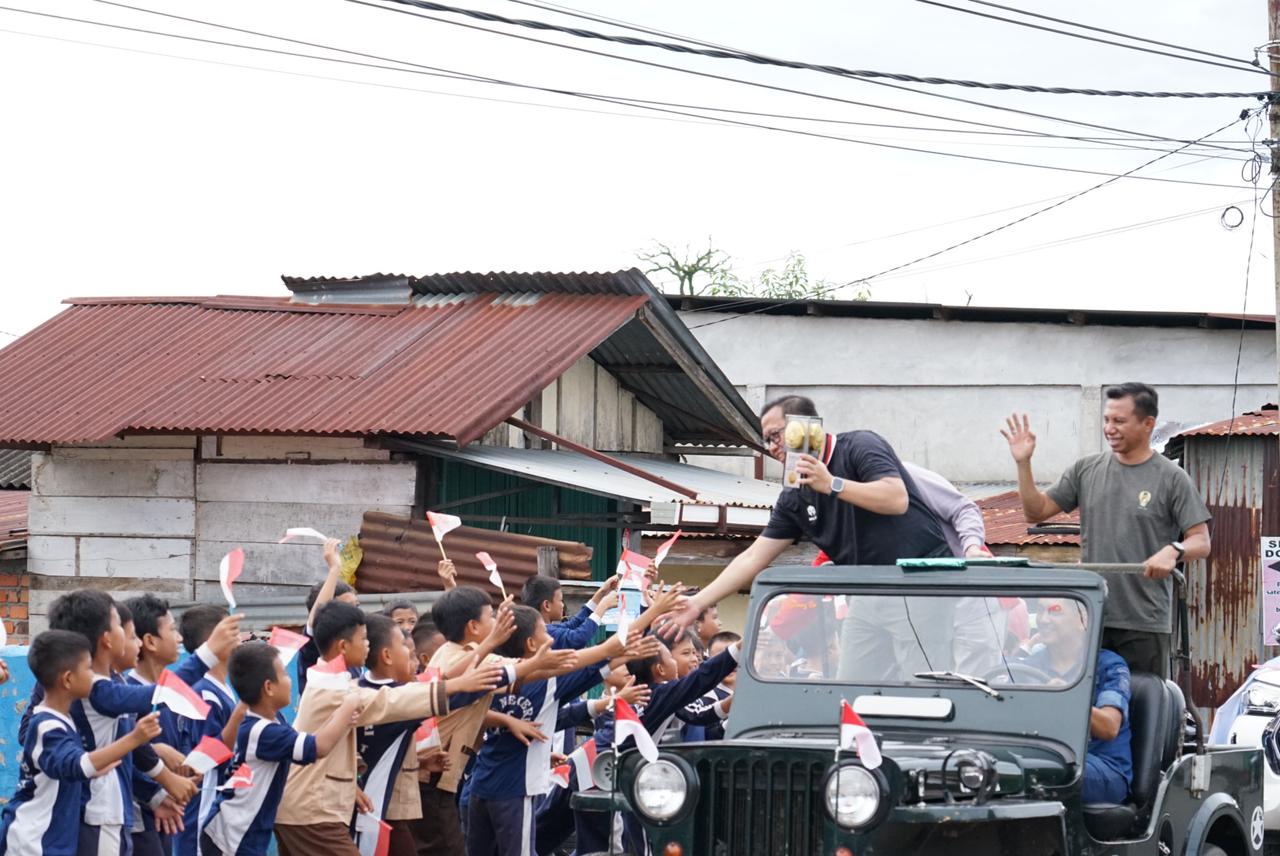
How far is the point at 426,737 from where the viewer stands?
7.79 meters

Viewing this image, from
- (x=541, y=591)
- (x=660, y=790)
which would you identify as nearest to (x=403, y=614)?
(x=541, y=591)

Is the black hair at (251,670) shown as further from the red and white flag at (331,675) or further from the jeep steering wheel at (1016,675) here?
the jeep steering wheel at (1016,675)

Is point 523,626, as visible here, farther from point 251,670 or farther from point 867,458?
point 867,458

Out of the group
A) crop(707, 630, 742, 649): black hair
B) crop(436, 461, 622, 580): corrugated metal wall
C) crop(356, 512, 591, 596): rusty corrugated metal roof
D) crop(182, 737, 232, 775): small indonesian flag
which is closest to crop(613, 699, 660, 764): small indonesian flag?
crop(182, 737, 232, 775): small indonesian flag

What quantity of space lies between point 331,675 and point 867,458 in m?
2.52

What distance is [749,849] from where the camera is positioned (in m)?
5.64

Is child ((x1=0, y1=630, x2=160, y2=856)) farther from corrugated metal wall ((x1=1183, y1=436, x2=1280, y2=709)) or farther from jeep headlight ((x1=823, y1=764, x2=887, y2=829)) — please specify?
corrugated metal wall ((x1=1183, y1=436, x2=1280, y2=709))

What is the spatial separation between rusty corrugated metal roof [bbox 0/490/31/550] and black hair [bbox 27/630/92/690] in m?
A: 9.36

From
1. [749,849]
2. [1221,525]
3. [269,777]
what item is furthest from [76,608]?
[1221,525]

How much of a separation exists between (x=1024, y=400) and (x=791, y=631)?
20.6 meters

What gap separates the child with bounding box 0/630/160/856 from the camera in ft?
20.0

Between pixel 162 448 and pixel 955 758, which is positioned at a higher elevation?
pixel 162 448

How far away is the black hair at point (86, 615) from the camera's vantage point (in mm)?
6434

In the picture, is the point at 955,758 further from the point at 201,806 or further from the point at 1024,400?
the point at 1024,400
